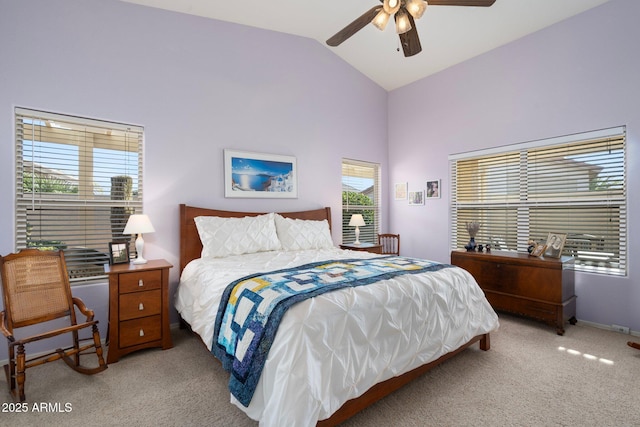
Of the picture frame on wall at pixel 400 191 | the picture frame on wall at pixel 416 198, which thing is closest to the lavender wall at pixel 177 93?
the picture frame on wall at pixel 400 191

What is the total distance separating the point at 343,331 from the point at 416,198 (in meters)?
3.72

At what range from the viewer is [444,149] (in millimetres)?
4598

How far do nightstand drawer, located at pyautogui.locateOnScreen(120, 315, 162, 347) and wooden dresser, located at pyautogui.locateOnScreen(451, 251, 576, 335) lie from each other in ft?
11.5

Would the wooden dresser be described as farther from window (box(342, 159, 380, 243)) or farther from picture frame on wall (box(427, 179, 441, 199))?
window (box(342, 159, 380, 243))

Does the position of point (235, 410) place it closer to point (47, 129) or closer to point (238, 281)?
point (238, 281)

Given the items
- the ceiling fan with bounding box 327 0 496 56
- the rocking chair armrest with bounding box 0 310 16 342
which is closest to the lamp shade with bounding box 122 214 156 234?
the rocking chair armrest with bounding box 0 310 16 342

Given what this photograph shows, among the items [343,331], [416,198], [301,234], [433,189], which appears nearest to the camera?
[343,331]

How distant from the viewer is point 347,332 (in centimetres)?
168

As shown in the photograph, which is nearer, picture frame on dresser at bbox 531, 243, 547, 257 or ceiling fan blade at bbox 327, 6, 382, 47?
ceiling fan blade at bbox 327, 6, 382, 47

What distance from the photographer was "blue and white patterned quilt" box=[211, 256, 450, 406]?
160cm

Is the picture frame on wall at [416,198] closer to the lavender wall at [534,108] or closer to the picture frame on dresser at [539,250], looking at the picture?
the lavender wall at [534,108]

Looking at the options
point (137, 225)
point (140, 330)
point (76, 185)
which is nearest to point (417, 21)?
point (137, 225)

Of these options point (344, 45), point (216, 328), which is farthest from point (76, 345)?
point (344, 45)

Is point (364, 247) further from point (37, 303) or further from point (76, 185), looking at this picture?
point (37, 303)
